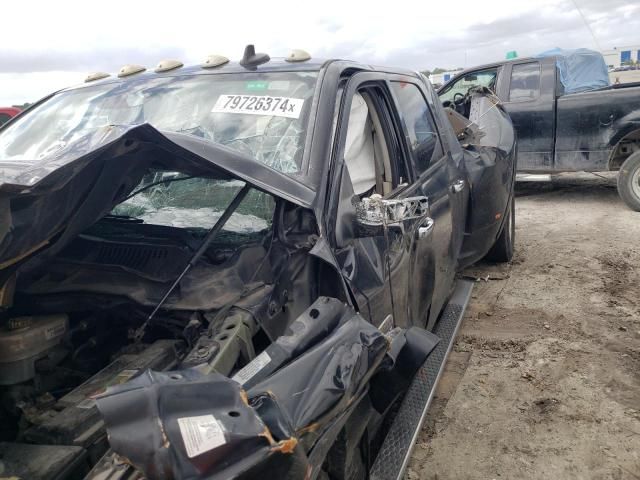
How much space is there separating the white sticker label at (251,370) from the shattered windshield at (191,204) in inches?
30.2

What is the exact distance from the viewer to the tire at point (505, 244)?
16.5 ft

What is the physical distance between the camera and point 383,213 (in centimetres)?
206

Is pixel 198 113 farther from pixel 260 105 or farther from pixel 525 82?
pixel 525 82

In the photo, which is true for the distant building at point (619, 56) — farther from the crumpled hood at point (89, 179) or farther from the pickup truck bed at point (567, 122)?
the crumpled hood at point (89, 179)

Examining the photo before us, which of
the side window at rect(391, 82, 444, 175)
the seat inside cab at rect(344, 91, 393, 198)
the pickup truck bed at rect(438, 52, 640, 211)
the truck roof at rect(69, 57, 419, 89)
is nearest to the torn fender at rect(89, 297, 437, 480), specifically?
the seat inside cab at rect(344, 91, 393, 198)

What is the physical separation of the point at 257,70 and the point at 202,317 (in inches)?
52.9

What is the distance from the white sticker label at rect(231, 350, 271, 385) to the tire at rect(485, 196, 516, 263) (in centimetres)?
378

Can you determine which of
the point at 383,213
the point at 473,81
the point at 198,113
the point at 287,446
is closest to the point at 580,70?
the point at 473,81

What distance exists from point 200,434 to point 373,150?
217 cm

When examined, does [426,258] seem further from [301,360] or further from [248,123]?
[301,360]

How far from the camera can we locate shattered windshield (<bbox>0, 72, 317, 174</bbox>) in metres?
2.38

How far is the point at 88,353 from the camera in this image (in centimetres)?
220

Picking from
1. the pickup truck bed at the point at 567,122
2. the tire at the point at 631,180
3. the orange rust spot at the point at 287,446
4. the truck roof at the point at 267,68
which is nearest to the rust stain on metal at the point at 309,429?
the orange rust spot at the point at 287,446

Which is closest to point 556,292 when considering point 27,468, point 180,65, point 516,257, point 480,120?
point 516,257
